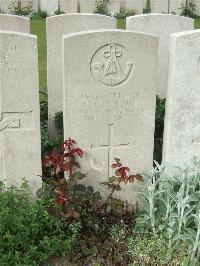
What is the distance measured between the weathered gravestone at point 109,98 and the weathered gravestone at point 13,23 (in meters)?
2.21

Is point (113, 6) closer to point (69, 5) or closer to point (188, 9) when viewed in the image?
point (69, 5)

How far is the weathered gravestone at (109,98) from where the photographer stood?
4676 millimetres

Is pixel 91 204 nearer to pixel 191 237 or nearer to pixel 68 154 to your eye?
pixel 68 154

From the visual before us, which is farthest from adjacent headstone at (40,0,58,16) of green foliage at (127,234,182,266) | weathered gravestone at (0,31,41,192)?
green foliage at (127,234,182,266)

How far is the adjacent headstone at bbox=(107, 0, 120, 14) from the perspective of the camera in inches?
Answer: 609

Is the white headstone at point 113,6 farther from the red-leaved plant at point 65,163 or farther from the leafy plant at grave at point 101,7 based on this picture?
the red-leaved plant at point 65,163

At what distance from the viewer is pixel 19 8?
47.8ft

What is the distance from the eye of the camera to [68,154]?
4.92 metres

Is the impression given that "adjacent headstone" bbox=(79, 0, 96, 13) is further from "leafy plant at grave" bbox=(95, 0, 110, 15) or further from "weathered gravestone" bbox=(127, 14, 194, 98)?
"weathered gravestone" bbox=(127, 14, 194, 98)

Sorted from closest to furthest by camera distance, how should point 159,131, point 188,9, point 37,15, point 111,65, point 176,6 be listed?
point 111,65 < point 159,131 < point 37,15 < point 188,9 < point 176,6

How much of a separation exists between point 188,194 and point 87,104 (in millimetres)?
1344

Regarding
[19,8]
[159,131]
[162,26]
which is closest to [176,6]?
[19,8]

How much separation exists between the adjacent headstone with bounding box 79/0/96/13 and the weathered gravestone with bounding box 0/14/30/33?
9.05 metres

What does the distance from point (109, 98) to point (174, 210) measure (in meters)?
1.29
